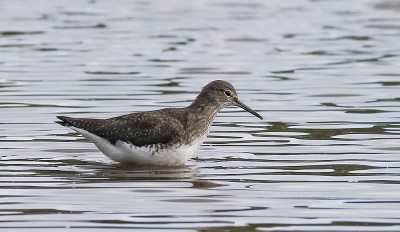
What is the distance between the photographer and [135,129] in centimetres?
1522

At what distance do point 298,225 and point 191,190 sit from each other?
2.09 metres

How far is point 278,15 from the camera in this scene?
1288 inches

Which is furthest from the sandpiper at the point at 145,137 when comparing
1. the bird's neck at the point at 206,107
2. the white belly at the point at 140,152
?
the bird's neck at the point at 206,107

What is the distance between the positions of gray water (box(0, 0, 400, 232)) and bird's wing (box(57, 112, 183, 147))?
14.6 inches

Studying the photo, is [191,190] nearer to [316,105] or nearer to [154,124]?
[154,124]

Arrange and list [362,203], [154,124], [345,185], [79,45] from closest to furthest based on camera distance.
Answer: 1. [362,203]
2. [345,185]
3. [154,124]
4. [79,45]

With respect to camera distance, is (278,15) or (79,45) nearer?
(79,45)

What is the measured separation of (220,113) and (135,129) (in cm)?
450

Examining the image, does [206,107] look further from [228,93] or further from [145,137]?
[145,137]

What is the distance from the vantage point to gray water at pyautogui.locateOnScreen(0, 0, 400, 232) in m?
12.4

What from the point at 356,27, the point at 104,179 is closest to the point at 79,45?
the point at 356,27

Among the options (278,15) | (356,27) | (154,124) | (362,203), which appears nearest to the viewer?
(362,203)

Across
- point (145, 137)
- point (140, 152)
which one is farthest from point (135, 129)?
point (140, 152)

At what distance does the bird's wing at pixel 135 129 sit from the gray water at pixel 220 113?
37 cm
